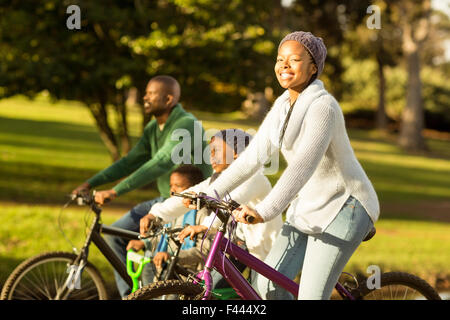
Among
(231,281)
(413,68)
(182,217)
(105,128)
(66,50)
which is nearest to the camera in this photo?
(231,281)

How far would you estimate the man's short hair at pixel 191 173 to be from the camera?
475 cm

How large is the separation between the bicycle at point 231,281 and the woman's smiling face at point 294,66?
0.66m

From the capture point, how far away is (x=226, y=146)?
4.33m

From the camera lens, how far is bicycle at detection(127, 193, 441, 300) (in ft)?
11.4

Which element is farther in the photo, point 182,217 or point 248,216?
point 182,217

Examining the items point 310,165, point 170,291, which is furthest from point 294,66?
point 170,291

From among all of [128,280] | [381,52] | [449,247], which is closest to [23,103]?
[381,52]

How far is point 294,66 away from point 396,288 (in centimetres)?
172

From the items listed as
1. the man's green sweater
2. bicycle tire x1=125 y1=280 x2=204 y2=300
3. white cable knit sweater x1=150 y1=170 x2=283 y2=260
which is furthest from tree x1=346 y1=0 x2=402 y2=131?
bicycle tire x1=125 y1=280 x2=204 y2=300

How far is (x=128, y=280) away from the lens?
4.88 m

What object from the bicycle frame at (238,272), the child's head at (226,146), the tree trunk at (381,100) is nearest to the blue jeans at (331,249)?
the bicycle frame at (238,272)

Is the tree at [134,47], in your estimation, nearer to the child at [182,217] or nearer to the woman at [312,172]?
the child at [182,217]

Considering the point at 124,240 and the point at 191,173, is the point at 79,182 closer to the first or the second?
the point at 124,240

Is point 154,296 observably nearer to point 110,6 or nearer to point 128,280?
point 128,280
